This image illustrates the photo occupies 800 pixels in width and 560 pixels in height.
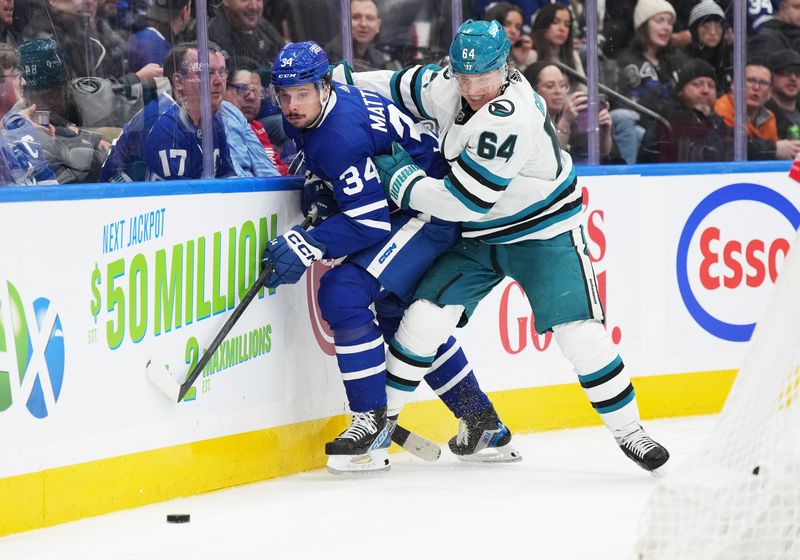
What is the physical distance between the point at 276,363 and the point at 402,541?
90 cm

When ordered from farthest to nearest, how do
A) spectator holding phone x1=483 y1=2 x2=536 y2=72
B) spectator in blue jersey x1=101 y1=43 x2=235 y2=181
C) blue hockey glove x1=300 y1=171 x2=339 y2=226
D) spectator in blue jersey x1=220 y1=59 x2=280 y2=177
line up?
spectator holding phone x1=483 y1=2 x2=536 y2=72
spectator in blue jersey x1=220 y1=59 x2=280 y2=177
blue hockey glove x1=300 y1=171 x2=339 y2=226
spectator in blue jersey x1=101 y1=43 x2=235 y2=181

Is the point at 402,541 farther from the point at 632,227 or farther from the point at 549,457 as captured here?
the point at 632,227

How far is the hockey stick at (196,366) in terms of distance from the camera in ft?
11.7

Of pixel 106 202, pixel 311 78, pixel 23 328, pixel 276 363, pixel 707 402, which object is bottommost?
pixel 707 402

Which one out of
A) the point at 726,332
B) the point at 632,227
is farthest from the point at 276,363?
the point at 726,332

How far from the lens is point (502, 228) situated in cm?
384

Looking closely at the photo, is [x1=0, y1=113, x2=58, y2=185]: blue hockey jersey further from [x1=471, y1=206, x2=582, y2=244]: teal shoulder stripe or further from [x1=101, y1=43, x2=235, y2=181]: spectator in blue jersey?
[x1=471, y1=206, x2=582, y2=244]: teal shoulder stripe

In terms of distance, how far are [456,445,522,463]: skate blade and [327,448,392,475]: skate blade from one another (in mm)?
325

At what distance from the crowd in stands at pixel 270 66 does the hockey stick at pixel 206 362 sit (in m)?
0.41

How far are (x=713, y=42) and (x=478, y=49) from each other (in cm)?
180

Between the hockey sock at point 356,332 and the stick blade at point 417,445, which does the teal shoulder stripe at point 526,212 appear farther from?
the stick blade at point 417,445

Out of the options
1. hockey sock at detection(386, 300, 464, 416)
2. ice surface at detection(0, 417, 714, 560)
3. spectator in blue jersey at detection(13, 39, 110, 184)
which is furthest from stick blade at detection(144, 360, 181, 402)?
hockey sock at detection(386, 300, 464, 416)

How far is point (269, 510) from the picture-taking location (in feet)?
11.5

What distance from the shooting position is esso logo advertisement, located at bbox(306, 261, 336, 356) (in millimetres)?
4035
